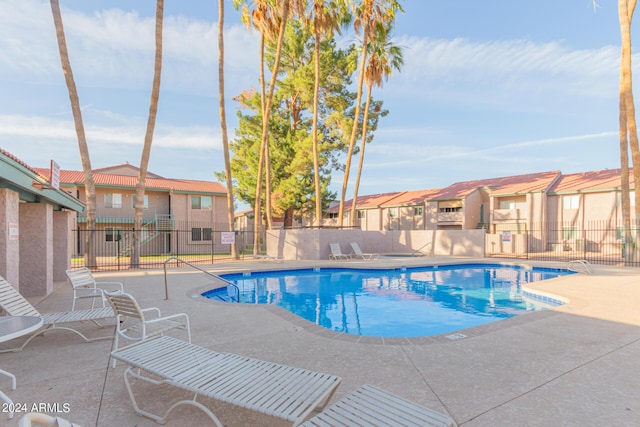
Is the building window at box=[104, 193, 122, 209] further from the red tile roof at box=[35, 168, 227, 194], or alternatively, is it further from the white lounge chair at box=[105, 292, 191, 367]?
the white lounge chair at box=[105, 292, 191, 367]

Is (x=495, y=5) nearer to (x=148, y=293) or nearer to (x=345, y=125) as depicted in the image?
(x=345, y=125)

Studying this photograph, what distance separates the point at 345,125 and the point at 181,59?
37.7 ft

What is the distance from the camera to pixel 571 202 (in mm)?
26219

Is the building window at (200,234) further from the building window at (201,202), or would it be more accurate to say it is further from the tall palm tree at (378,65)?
the tall palm tree at (378,65)

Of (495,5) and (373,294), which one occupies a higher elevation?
(495,5)

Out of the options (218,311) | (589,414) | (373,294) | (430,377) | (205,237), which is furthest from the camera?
(205,237)

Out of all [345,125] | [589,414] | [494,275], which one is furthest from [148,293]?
[345,125]

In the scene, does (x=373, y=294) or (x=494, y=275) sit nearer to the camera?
(x=373, y=294)

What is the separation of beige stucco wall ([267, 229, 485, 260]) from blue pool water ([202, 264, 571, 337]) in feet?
11.8

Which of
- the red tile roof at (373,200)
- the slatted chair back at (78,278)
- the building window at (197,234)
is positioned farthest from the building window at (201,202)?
the slatted chair back at (78,278)

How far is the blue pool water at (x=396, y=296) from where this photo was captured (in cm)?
765

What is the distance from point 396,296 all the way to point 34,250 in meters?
9.97

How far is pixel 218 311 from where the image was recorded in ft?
21.4

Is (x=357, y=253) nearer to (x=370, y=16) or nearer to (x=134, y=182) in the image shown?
(x=370, y=16)
